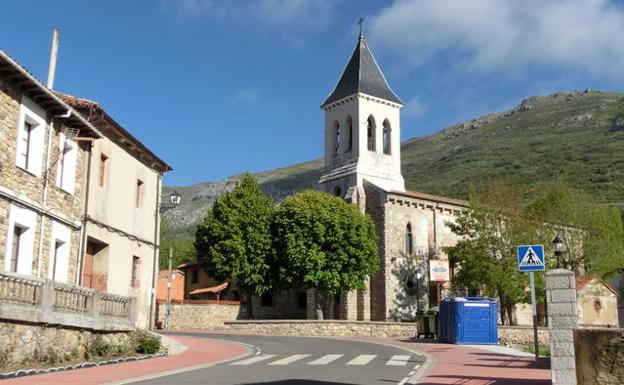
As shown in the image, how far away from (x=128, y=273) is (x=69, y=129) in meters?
6.49

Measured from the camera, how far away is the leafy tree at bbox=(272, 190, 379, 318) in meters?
40.2

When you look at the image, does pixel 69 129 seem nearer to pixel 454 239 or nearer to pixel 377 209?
pixel 377 209

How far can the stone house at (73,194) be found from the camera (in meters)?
16.5

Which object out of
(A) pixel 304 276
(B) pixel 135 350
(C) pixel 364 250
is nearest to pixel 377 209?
(C) pixel 364 250

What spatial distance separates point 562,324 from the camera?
1085 cm

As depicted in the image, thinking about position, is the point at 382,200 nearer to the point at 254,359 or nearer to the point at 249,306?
the point at 249,306

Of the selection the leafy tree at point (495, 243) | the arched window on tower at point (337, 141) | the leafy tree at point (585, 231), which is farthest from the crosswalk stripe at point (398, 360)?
the arched window on tower at point (337, 141)

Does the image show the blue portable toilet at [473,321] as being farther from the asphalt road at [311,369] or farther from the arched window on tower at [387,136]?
the arched window on tower at [387,136]

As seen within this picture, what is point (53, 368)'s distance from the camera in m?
14.3

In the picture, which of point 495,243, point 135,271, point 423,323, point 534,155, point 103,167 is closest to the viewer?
point 103,167

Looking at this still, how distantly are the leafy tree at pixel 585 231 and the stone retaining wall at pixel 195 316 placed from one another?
20156 mm

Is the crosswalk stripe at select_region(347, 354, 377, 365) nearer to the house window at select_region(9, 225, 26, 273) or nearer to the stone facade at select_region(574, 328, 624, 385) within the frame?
the stone facade at select_region(574, 328, 624, 385)

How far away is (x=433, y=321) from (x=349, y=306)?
1338cm

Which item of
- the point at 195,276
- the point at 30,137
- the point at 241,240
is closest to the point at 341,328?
the point at 241,240
